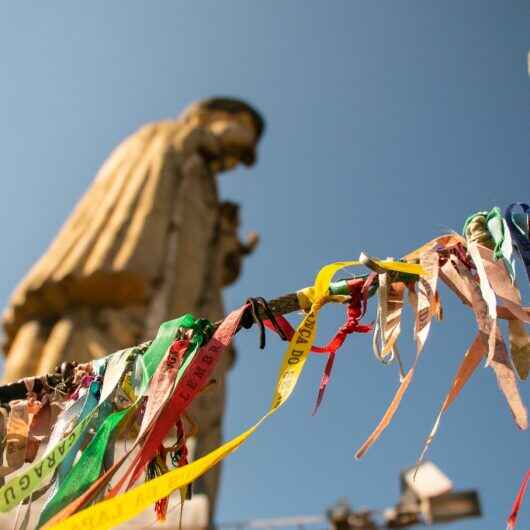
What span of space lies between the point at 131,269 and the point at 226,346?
19.6 ft

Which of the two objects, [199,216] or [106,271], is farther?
[199,216]

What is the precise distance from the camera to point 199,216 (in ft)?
27.6

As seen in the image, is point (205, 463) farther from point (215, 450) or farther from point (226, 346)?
point (226, 346)

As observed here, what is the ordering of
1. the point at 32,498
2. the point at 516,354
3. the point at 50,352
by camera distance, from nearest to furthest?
the point at 516,354, the point at 32,498, the point at 50,352

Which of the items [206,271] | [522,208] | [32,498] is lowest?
[206,271]

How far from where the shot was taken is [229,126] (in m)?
9.73

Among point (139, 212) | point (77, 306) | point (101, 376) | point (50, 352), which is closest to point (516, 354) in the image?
point (101, 376)

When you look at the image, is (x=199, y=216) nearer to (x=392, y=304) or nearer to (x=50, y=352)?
(x=50, y=352)

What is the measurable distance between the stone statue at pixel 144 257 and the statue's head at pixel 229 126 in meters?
0.02

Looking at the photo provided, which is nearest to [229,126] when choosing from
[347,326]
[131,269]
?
[131,269]

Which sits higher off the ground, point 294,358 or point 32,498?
point 294,358

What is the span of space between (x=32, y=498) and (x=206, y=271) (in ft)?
24.0

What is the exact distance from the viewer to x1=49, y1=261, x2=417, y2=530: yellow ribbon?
738mm

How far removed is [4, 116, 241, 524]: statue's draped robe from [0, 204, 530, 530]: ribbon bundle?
488cm
